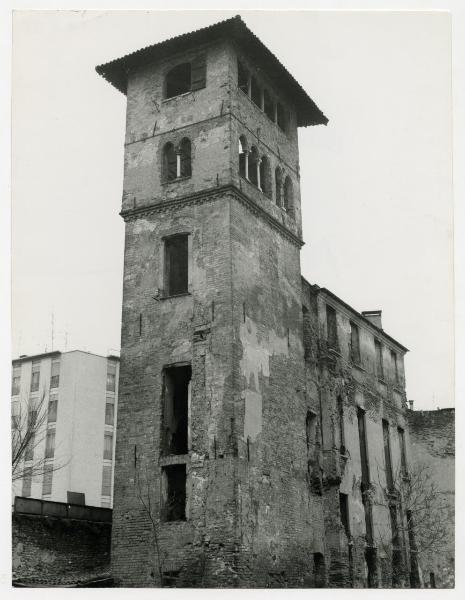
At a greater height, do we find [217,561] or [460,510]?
[460,510]

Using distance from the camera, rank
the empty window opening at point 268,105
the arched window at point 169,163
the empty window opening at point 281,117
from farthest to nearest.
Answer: the empty window opening at point 281,117, the empty window opening at point 268,105, the arched window at point 169,163

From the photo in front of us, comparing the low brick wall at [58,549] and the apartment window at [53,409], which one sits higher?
the apartment window at [53,409]

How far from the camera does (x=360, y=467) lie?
26.3 meters

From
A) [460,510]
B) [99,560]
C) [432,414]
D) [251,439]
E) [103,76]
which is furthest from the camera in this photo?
[432,414]

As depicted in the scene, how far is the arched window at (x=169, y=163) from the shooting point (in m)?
23.3

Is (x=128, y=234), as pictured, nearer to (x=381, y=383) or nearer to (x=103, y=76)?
(x=103, y=76)

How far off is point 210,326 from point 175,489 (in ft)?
14.0

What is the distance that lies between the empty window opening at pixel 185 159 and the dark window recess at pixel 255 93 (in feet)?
9.39

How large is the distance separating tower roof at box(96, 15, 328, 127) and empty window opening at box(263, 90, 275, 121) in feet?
1.84

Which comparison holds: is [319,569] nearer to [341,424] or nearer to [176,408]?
[341,424]

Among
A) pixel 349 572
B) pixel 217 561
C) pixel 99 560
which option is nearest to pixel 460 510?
pixel 217 561

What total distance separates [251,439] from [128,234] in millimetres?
7165

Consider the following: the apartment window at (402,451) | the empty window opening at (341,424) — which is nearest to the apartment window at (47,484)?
the apartment window at (402,451)

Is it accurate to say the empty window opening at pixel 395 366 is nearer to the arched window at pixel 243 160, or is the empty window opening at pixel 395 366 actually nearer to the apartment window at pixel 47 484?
the arched window at pixel 243 160
